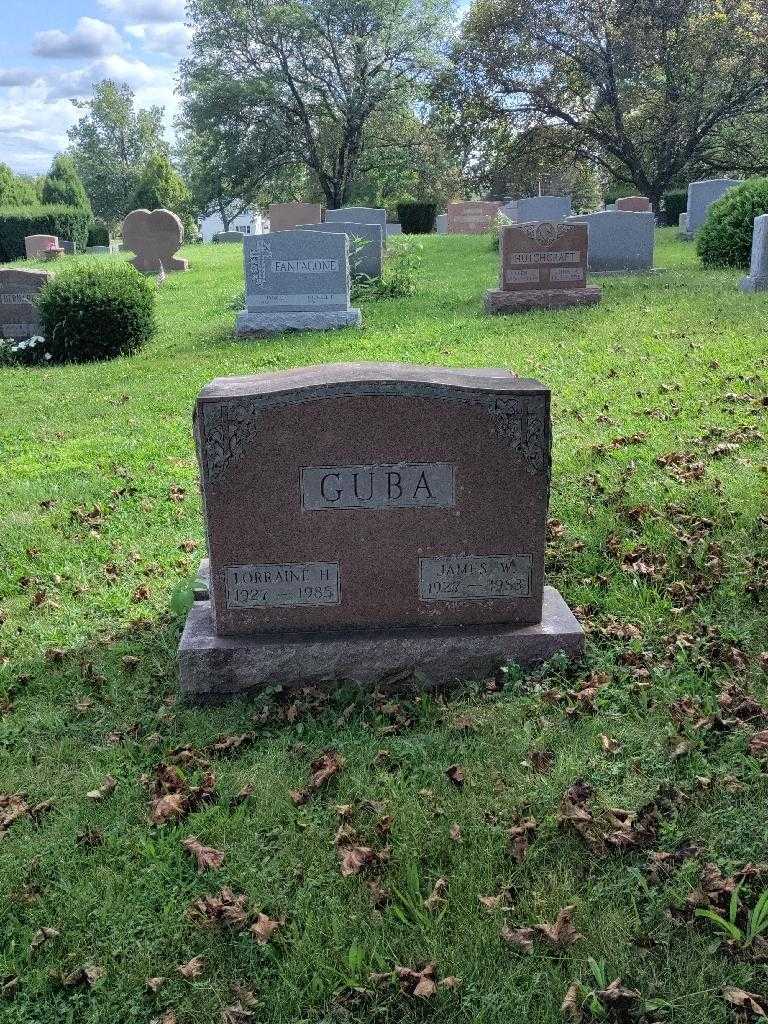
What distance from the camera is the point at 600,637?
412 cm

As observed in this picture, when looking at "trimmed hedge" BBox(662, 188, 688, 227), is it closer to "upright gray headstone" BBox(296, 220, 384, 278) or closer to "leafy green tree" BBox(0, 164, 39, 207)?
"upright gray headstone" BBox(296, 220, 384, 278)

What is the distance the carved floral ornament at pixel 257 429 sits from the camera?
11.8 feet

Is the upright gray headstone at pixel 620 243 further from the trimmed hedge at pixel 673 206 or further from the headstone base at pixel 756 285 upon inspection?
the trimmed hedge at pixel 673 206

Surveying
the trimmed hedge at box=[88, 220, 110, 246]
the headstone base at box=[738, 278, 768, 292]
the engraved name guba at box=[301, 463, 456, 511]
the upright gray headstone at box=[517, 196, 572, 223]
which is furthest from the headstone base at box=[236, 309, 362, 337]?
the trimmed hedge at box=[88, 220, 110, 246]

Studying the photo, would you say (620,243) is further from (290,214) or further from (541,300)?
(290,214)

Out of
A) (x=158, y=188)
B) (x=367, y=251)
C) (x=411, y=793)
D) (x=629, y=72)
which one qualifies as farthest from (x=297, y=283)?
(x=629, y=72)

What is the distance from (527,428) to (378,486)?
0.65 m

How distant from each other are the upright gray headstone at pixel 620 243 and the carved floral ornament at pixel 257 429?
13625 mm

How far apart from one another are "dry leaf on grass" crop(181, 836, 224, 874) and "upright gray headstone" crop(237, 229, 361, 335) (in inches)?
408

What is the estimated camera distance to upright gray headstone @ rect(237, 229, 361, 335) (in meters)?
12.8

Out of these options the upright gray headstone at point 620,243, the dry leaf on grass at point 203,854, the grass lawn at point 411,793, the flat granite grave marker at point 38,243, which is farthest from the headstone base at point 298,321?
the flat granite grave marker at point 38,243

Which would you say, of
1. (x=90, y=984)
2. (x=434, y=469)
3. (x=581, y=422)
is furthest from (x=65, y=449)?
(x=90, y=984)

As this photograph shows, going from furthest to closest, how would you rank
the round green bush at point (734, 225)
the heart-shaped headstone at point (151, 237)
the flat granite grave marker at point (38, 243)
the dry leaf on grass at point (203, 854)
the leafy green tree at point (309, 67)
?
1. the leafy green tree at point (309, 67)
2. the flat granite grave marker at point (38, 243)
3. the heart-shaped headstone at point (151, 237)
4. the round green bush at point (734, 225)
5. the dry leaf on grass at point (203, 854)

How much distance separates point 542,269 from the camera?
13.1 m
